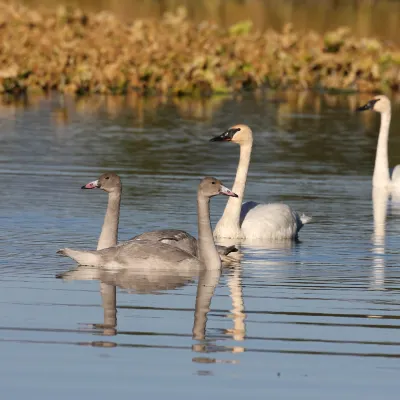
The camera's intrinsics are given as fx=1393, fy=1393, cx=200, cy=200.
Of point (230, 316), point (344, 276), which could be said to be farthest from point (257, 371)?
point (344, 276)

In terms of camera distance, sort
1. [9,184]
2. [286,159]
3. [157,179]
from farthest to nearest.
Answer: [286,159]
[157,179]
[9,184]

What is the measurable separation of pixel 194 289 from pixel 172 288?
172mm

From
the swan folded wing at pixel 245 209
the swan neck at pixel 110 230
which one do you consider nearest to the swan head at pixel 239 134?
the swan folded wing at pixel 245 209

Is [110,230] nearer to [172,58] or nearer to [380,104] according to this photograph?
[380,104]

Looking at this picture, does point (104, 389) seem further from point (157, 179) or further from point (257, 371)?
point (157, 179)

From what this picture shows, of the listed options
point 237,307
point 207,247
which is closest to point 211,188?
point 207,247

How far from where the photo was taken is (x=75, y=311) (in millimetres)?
9656

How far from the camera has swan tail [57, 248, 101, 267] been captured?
37.6ft

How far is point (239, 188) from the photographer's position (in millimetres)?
14578

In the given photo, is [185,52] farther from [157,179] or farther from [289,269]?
[289,269]

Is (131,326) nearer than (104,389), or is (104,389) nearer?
(104,389)

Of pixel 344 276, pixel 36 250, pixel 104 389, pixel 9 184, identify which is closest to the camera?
pixel 104 389

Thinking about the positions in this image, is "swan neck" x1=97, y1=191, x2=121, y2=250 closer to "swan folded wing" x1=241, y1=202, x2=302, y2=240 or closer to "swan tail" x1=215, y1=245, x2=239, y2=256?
"swan tail" x1=215, y1=245, x2=239, y2=256

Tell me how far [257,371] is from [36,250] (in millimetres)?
4698
